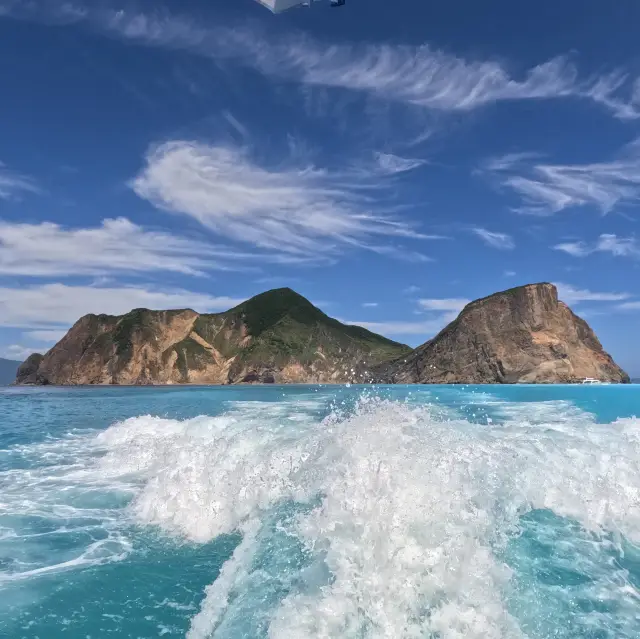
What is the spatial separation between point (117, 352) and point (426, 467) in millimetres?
184636

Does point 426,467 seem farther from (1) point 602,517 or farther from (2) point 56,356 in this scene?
(2) point 56,356

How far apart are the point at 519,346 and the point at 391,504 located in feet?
515

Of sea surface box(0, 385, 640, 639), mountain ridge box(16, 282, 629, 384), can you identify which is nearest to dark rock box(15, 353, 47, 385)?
mountain ridge box(16, 282, 629, 384)

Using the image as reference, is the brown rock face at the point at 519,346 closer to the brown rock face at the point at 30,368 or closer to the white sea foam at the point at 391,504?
the white sea foam at the point at 391,504

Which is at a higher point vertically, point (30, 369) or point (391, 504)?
point (30, 369)

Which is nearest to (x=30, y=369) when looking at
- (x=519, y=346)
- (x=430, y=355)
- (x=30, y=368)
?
(x=30, y=368)

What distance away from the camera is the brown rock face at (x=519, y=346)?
14662 cm

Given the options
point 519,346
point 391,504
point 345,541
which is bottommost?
point 345,541

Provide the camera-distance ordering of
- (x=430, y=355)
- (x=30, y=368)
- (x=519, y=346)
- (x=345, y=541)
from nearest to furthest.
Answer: (x=345, y=541) < (x=519, y=346) < (x=430, y=355) < (x=30, y=368)

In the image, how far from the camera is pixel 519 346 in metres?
152

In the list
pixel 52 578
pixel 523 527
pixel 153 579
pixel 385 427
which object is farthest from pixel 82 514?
pixel 523 527

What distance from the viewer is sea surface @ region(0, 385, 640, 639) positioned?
244 inches

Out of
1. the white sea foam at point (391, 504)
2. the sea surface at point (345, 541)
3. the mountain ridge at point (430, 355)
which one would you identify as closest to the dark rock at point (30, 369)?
the mountain ridge at point (430, 355)

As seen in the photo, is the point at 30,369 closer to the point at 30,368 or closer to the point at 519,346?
the point at 30,368
